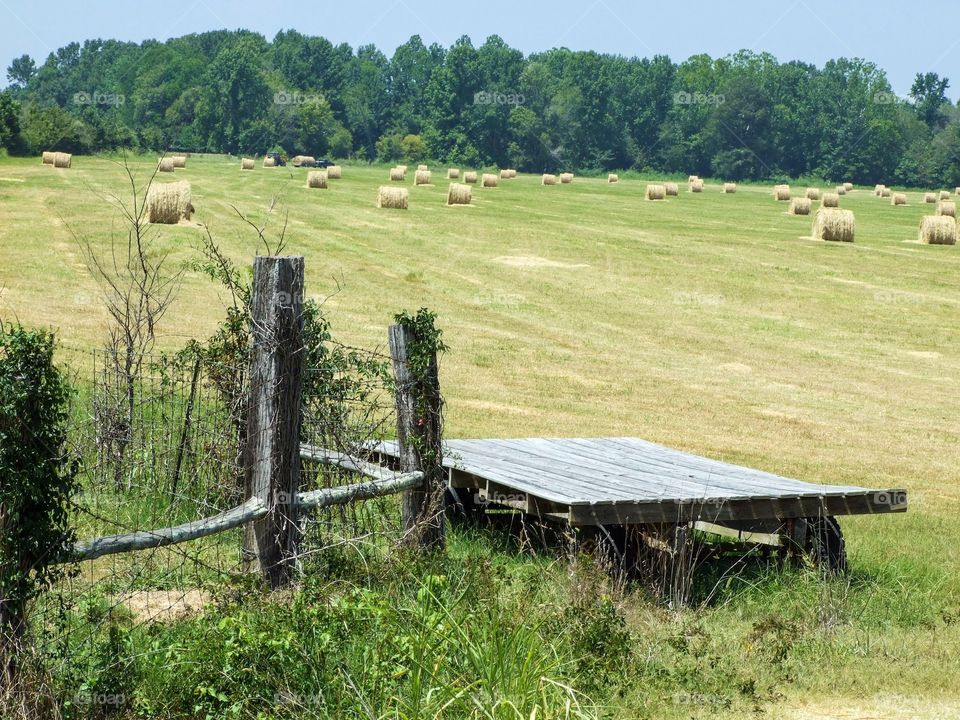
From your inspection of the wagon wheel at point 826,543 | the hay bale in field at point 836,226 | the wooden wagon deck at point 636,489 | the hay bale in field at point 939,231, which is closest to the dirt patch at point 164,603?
the wooden wagon deck at point 636,489

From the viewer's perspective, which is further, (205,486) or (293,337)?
(205,486)

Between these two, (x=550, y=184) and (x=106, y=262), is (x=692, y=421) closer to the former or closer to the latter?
(x=106, y=262)

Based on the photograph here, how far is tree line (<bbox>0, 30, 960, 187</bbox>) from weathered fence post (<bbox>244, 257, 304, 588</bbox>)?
111168 millimetres

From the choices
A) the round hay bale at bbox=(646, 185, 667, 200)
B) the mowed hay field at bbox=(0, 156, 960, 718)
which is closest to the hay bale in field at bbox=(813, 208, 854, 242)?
the mowed hay field at bbox=(0, 156, 960, 718)

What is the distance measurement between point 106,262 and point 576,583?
2014 cm

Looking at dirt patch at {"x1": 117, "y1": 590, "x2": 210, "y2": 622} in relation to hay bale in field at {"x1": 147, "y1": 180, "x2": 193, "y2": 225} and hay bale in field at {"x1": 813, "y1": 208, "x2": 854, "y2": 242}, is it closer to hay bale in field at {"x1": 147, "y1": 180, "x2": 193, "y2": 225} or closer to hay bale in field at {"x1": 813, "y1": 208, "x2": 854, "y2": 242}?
hay bale in field at {"x1": 147, "y1": 180, "x2": 193, "y2": 225}

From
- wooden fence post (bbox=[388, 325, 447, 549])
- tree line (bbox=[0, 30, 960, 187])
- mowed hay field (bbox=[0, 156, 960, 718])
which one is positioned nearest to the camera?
wooden fence post (bbox=[388, 325, 447, 549])

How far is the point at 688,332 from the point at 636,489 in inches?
611

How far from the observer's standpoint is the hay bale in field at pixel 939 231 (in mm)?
40031

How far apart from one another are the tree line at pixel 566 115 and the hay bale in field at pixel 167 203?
84.9 m

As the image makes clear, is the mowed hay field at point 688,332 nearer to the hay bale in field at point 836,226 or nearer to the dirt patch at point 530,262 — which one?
the dirt patch at point 530,262

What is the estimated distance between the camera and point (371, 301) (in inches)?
1010

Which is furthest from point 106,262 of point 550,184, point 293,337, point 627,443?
point 550,184

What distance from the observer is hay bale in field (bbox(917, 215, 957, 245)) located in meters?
40.0
